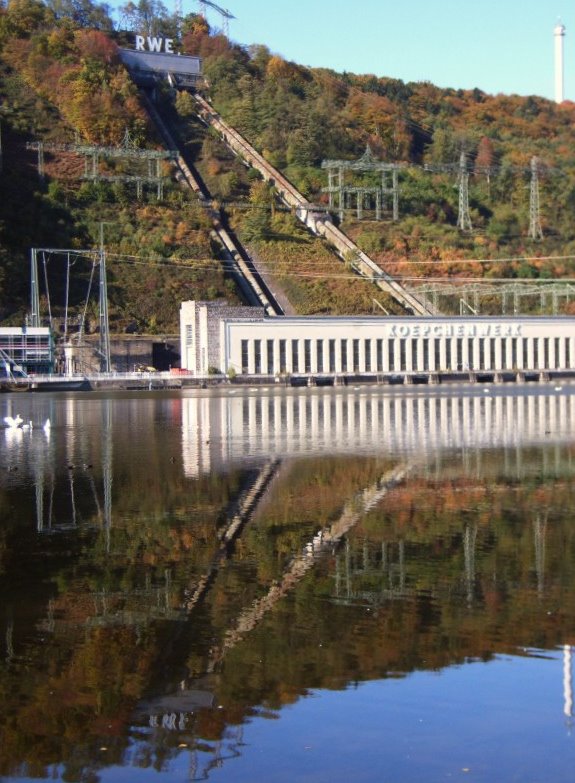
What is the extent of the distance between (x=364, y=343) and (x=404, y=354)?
10.6 feet

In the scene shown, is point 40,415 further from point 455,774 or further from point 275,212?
point 275,212

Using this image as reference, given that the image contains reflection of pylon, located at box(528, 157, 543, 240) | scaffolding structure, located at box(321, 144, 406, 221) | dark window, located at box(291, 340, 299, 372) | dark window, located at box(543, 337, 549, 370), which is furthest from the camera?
reflection of pylon, located at box(528, 157, 543, 240)

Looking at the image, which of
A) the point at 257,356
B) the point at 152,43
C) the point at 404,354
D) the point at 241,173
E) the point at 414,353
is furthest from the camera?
the point at 152,43

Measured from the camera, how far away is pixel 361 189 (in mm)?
105625

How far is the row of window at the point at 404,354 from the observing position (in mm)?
88438

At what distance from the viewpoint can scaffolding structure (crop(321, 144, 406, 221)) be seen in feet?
342

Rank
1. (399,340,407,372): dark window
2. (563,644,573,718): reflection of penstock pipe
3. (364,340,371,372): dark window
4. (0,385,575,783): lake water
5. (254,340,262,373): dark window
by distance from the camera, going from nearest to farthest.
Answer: (0,385,575,783): lake water, (563,644,573,718): reflection of penstock pipe, (254,340,262,373): dark window, (364,340,371,372): dark window, (399,340,407,372): dark window

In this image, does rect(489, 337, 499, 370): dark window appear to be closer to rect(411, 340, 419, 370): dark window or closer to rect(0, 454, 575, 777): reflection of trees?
rect(411, 340, 419, 370): dark window

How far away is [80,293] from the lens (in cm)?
9175

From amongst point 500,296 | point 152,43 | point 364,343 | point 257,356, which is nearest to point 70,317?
point 257,356

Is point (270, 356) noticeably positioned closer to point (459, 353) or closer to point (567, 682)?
point (459, 353)

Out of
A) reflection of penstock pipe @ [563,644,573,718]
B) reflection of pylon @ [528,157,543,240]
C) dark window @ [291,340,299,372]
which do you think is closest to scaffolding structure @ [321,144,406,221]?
reflection of pylon @ [528,157,543,240]

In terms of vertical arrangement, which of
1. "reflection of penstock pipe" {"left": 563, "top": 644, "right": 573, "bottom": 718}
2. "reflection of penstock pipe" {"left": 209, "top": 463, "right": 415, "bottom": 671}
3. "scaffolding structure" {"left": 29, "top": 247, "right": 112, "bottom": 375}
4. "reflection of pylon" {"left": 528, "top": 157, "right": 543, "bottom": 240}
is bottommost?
"reflection of penstock pipe" {"left": 209, "top": 463, "right": 415, "bottom": 671}

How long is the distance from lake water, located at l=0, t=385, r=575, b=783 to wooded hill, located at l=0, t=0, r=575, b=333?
67.1 meters
